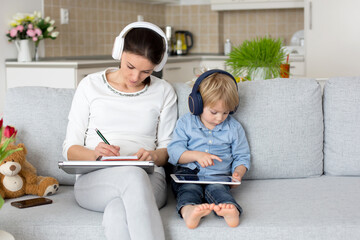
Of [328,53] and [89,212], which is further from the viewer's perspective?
[328,53]

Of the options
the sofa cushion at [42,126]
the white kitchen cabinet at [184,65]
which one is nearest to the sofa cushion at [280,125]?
the sofa cushion at [42,126]

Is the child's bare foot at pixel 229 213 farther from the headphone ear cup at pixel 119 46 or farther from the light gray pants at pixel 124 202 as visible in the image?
the headphone ear cup at pixel 119 46

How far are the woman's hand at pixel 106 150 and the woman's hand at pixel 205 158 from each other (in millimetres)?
317

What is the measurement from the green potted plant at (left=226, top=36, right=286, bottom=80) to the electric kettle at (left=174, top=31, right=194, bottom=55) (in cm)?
333

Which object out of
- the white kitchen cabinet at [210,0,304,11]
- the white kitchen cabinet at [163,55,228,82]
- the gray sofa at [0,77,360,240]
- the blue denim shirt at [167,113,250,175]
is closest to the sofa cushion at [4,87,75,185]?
the gray sofa at [0,77,360,240]

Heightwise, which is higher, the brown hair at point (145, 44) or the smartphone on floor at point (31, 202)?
the brown hair at point (145, 44)

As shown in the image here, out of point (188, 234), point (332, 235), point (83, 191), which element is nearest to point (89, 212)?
point (83, 191)

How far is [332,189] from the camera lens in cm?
221

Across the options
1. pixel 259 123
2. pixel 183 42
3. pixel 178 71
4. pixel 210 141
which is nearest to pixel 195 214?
pixel 210 141

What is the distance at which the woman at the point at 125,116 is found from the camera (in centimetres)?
198

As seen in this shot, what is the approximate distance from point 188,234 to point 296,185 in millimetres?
668

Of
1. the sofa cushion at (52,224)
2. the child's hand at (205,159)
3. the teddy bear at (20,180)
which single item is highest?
the child's hand at (205,159)

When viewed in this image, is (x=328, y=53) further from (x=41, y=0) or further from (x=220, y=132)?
(x=220, y=132)

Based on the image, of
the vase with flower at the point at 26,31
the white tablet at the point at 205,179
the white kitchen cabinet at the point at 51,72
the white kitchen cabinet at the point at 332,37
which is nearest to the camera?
the white tablet at the point at 205,179
